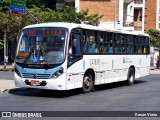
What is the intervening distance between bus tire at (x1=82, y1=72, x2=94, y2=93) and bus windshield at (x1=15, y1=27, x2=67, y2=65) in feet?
6.69

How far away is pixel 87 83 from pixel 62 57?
2292 mm

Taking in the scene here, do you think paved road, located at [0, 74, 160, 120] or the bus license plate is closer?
paved road, located at [0, 74, 160, 120]

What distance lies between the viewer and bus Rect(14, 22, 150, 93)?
14.3 meters

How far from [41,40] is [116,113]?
4993mm

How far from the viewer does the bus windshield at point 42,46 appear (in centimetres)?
1441

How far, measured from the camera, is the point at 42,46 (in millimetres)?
14719

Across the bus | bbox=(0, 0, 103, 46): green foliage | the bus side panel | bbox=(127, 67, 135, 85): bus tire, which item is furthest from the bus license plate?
bbox=(0, 0, 103, 46): green foliage

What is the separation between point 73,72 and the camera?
48.6 ft

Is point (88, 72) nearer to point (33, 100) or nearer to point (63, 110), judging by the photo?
point (33, 100)

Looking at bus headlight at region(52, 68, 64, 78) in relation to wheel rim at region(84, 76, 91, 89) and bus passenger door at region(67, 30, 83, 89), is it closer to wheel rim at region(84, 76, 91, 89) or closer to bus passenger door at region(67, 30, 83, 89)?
bus passenger door at region(67, 30, 83, 89)

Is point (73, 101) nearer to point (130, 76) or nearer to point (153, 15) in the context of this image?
point (130, 76)

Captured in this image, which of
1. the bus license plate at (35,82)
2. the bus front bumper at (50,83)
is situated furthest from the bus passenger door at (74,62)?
Answer: the bus license plate at (35,82)

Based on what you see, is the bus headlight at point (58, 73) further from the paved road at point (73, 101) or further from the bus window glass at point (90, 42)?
the bus window glass at point (90, 42)

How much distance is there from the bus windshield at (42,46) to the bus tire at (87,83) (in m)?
2.04
